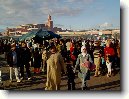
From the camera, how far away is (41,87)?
8789 millimetres

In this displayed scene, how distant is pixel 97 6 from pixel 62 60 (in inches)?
55.6

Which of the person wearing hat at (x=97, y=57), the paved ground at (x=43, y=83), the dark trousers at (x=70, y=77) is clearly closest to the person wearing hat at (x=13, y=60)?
the paved ground at (x=43, y=83)

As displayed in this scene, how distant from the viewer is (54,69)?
8.67 meters

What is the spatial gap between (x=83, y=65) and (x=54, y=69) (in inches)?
25.5

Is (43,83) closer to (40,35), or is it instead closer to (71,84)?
(71,84)

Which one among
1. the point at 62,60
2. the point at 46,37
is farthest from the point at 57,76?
the point at 46,37

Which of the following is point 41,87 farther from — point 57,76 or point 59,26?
point 59,26

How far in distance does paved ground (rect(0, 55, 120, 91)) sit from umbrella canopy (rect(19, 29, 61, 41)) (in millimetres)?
744

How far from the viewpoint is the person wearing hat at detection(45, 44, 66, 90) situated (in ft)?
28.4

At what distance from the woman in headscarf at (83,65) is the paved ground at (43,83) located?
116mm

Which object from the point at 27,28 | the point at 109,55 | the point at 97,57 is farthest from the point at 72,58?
the point at 27,28

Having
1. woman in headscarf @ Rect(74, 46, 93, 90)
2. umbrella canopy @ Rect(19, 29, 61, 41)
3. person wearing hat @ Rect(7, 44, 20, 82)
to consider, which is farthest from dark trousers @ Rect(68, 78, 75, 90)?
person wearing hat @ Rect(7, 44, 20, 82)

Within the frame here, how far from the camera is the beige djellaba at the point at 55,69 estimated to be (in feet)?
28.4

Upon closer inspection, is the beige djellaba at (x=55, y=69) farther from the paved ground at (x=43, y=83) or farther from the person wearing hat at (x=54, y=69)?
the paved ground at (x=43, y=83)
